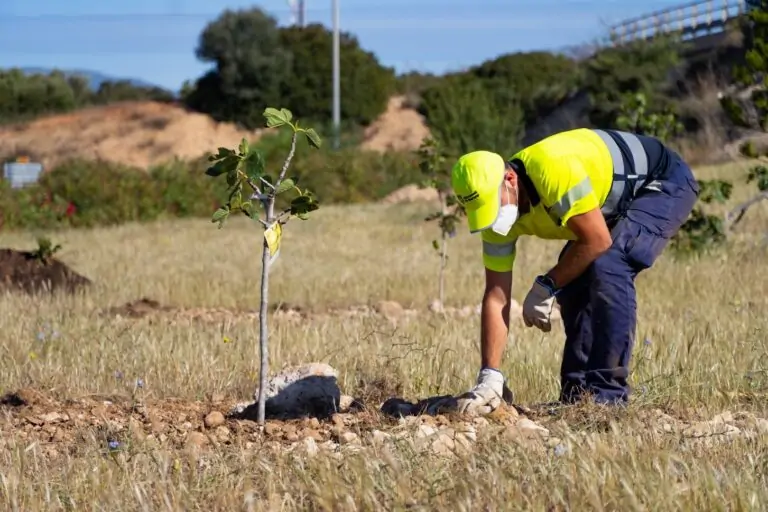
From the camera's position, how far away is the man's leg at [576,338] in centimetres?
500

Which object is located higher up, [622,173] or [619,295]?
[622,173]

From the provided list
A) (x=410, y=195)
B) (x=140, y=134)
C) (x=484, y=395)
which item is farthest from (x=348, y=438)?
(x=140, y=134)

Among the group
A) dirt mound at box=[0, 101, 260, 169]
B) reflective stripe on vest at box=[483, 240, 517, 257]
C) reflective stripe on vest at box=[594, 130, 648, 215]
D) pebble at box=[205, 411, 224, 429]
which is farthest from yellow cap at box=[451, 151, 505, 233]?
dirt mound at box=[0, 101, 260, 169]

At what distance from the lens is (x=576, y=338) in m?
5.07

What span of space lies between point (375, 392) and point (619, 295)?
126 centimetres

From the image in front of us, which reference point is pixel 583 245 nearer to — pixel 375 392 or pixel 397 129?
pixel 375 392

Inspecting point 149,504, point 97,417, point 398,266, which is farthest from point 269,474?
point 398,266

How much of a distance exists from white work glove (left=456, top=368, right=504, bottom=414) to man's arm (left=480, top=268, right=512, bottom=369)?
9 centimetres

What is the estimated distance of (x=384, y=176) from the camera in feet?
103

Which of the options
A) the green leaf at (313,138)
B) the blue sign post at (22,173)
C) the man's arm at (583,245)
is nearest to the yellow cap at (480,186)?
the man's arm at (583,245)

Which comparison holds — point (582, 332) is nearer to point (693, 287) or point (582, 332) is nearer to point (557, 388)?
point (557, 388)

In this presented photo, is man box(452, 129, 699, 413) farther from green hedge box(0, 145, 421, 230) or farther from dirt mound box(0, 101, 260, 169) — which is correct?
dirt mound box(0, 101, 260, 169)

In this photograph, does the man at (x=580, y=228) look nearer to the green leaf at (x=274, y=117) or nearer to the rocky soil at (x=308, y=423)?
the rocky soil at (x=308, y=423)

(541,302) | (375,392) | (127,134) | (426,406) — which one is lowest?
(375,392)
